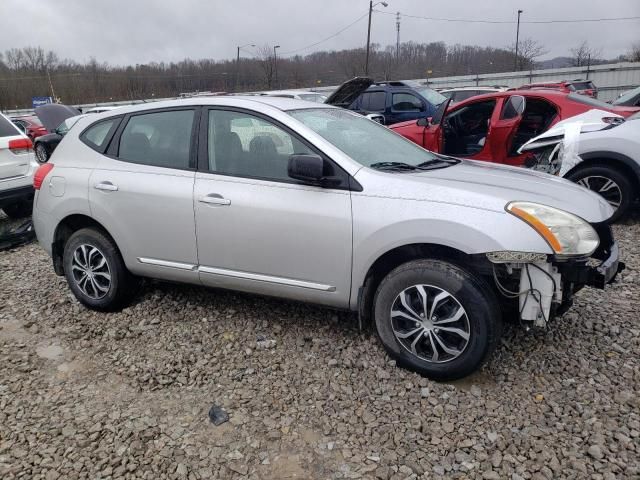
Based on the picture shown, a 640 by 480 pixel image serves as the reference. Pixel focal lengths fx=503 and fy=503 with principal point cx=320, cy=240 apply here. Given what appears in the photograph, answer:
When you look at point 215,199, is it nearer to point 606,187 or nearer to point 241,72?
point 606,187

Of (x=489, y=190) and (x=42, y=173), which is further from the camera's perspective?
(x=42, y=173)

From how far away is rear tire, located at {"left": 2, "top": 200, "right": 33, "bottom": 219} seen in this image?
7.68 metres

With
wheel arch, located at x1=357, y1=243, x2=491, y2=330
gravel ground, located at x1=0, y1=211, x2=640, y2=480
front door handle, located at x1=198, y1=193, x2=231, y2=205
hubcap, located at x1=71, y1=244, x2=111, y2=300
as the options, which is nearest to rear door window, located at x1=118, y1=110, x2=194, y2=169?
front door handle, located at x1=198, y1=193, x2=231, y2=205

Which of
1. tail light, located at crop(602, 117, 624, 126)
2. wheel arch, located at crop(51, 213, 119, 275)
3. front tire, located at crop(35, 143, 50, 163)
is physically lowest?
front tire, located at crop(35, 143, 50, 163)

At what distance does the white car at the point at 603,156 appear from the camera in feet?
18.2

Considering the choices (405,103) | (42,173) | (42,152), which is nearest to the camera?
(42,173)

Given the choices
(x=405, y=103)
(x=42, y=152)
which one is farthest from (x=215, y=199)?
(x=42, y=152)

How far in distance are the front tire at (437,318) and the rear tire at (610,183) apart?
3.69 metres

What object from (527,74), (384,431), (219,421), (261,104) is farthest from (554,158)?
(527,74)

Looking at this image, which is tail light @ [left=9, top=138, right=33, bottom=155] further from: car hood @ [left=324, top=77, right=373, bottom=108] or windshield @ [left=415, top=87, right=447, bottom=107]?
windshield @ [left=415, top=87, right=447, bottom=107]

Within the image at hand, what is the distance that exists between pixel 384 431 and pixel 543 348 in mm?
1357

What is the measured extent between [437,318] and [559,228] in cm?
83

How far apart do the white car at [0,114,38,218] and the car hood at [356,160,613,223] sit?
550 cm

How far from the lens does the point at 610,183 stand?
223 inches
